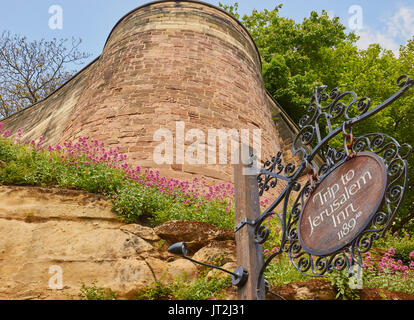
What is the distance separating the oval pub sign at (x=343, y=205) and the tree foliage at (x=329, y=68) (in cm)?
990

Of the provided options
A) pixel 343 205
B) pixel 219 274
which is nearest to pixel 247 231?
pixel 219 274

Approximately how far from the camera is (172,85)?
27.8 feet

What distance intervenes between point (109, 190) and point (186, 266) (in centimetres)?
177

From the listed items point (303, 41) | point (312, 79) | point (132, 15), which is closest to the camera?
point (132, 15)

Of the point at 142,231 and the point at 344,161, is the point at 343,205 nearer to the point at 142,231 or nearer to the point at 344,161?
the point at 344,161

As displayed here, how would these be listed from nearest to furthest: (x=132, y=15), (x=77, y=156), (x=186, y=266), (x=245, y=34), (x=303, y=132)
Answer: (x=303, y=132), (x=186, y=266), (x=77, y=156), (x=132, y=15), (x=245, y=34)

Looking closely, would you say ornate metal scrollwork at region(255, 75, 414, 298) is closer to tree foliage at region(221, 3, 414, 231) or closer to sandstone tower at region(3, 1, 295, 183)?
sandstone tower at region(3, 1, 295, 183)

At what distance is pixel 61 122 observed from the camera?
12.0m

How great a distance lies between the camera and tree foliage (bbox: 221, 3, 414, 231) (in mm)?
13664

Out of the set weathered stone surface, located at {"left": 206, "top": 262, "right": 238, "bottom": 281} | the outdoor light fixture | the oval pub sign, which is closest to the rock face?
weathered stone surface, located at {"left": 206, "top": 262, "right": 238, "bottom": 281}

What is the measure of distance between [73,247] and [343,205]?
3.30 m

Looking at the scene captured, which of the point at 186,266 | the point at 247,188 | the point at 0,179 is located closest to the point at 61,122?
the point at 0,179
